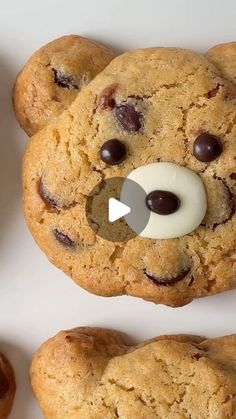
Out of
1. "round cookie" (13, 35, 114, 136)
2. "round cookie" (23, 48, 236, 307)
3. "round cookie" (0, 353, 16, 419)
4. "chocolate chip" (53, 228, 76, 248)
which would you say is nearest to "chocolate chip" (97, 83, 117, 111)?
"round cookie" (23, 48, 236, 307)

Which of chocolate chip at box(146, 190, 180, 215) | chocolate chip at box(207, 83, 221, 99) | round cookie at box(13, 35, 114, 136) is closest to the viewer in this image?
chocolate chip at box(146, 190, 180, 215)

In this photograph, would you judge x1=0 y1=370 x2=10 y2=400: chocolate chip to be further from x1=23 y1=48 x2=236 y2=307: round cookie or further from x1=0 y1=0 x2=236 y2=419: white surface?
x1=23 y1=48 x2=236 y2=307: round cookie

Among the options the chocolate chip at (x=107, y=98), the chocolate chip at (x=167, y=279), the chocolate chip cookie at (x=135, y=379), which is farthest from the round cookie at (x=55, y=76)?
the chocolate chip cookie at (x=135, y=379)

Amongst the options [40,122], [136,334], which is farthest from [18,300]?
[40,122]

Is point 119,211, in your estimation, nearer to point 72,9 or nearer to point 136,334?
point 136,334

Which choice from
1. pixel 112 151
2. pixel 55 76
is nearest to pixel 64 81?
pixel 55 76

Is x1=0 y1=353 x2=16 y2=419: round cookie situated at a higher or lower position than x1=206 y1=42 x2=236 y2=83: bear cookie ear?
lower

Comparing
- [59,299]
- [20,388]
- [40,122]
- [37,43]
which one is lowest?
[20,388]
